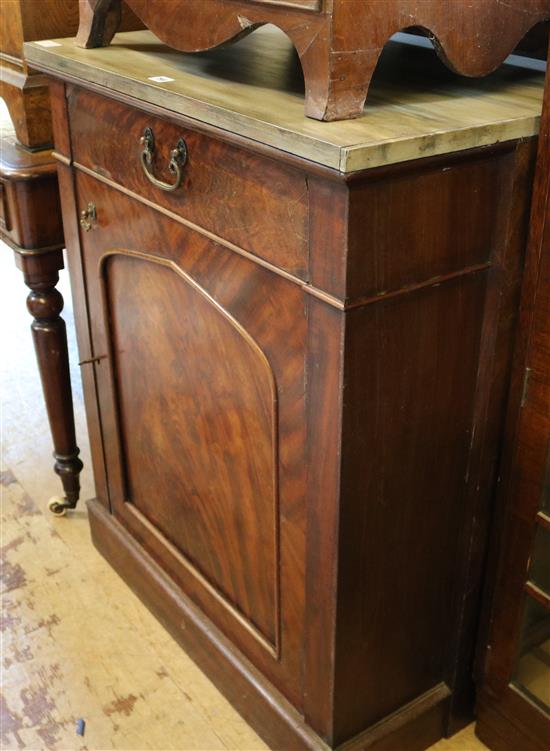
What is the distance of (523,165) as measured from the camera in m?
1.04

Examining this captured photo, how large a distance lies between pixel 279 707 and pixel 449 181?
879 millimetres

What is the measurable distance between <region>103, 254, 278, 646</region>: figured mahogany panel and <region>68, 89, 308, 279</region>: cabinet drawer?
13 centimetres

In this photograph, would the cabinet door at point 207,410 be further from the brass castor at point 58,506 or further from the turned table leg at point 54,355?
the brass castor at point 58,506

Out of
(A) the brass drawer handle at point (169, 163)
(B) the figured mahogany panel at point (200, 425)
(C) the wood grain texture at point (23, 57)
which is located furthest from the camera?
(C) the wood grain texture at point (23, 57)

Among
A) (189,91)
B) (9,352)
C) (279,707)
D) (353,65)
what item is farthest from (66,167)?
(9,352)

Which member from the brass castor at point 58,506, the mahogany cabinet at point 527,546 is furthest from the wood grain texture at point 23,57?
the mahogany cabinet at point 527,546

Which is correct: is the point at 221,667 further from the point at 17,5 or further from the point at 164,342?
the point at 17,5

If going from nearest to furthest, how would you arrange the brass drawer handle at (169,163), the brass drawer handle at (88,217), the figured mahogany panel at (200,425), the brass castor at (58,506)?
the brass drawer handle at (169,163) → the figured mahogany panel at (200,425) → the brass drawer handle at (88,217) → the brass castor at (58,506)

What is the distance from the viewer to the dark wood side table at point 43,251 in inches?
63.2

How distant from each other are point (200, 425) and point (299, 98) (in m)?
0.55

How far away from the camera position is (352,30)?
36.4 inches

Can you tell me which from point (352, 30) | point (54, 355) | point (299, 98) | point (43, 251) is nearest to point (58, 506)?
point (54, 355)

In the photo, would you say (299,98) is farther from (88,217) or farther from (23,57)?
(23,57)

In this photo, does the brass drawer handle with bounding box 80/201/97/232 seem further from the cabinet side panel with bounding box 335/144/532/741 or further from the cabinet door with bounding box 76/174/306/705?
the cabinet side panel with bounding box 335/144/532/741
